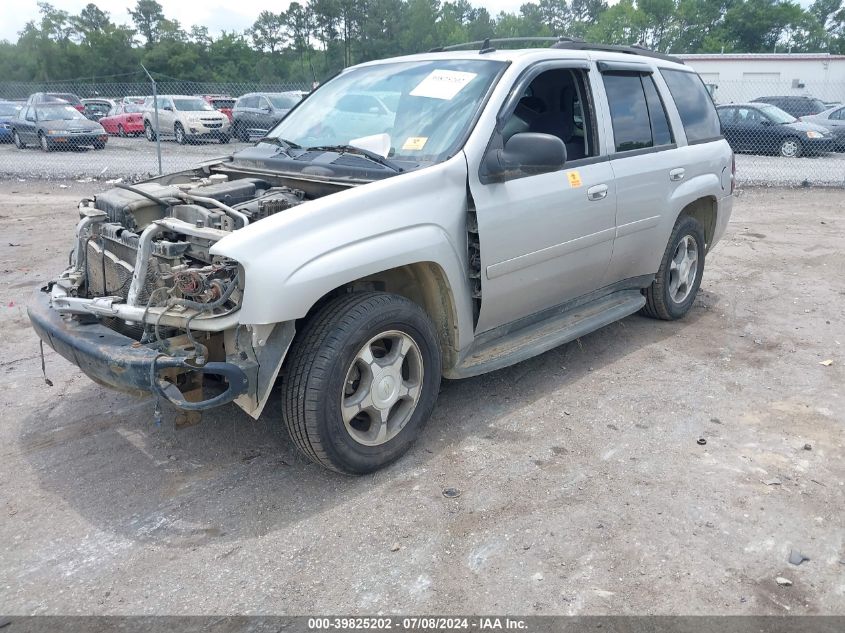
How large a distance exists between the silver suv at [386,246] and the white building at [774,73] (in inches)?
1324

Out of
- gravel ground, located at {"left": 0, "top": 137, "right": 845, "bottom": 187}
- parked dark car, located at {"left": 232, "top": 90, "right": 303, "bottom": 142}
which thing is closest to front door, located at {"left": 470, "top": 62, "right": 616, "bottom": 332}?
gravel ground, located at {"left": 0, "top": 137, "right": 845, "bottom": 187}

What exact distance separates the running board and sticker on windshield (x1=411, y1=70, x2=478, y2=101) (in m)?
1.41

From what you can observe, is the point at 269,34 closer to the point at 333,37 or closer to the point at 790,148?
the point at 333,37

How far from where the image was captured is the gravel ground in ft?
46.8

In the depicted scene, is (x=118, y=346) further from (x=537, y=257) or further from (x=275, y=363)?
(x=537, y=257)

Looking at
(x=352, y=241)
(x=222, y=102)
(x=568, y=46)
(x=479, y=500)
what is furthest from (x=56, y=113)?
(x=479, y=500)

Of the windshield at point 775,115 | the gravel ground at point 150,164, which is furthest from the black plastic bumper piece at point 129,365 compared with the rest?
the windshield at point 775,115

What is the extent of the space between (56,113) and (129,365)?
2059 centimetres

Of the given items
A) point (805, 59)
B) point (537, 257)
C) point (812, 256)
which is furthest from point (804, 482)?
point (805, 59)

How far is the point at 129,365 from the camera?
10.2ft

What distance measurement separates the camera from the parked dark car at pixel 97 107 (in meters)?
29.2

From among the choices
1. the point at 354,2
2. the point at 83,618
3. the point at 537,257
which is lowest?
the point at 83,618

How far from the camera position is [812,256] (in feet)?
27.1

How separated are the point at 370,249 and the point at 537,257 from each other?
123cm
